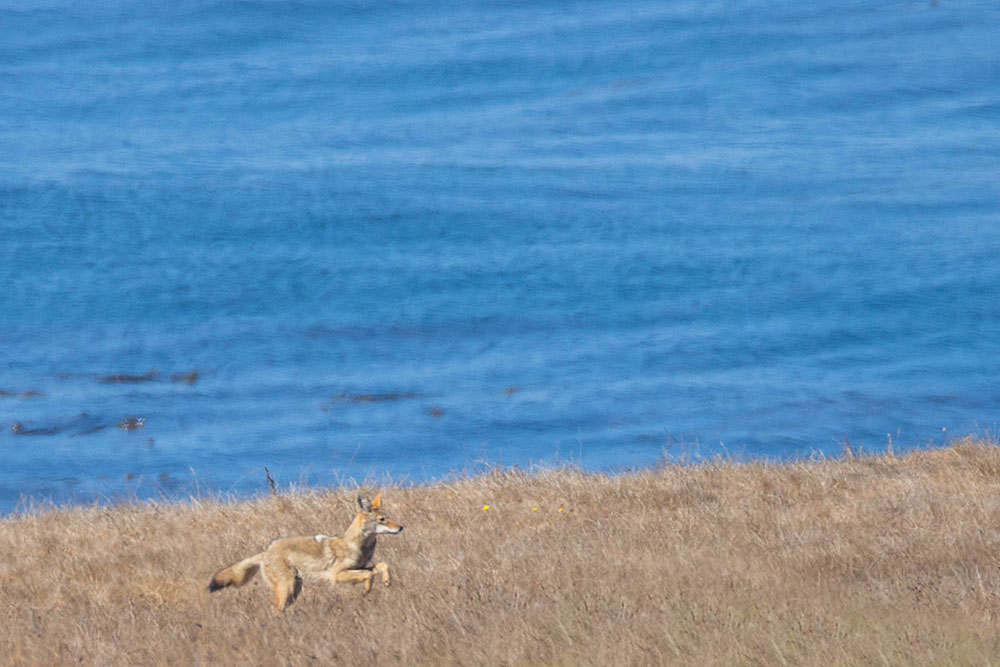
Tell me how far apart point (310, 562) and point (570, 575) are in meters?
1.18

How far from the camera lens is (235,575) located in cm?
518

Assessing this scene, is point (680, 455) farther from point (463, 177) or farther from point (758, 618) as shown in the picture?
point (463, 177)

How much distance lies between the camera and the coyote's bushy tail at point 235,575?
5.14m

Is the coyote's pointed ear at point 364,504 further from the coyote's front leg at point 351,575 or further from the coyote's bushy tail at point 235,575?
the coyote's bushy tail at point 235,575

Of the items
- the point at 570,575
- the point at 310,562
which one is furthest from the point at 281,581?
the point at 570,575

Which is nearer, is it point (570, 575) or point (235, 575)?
point (235, 575)

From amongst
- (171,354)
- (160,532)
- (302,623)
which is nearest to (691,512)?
(302,623)

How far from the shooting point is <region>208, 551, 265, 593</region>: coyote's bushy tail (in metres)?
5.14

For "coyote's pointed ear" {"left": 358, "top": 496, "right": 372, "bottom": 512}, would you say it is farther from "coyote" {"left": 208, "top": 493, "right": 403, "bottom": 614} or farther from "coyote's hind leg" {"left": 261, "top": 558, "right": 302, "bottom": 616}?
"coyote's hind leg" {"left": 261, "top": 558, "right": 302, "bottom": 616}

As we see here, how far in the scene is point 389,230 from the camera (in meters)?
14.2

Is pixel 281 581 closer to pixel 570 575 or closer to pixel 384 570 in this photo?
pixel 384 570

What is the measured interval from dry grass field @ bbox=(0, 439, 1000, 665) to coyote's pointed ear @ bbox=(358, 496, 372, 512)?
400 mm

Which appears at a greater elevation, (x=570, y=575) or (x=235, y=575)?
(x=235, y=575)

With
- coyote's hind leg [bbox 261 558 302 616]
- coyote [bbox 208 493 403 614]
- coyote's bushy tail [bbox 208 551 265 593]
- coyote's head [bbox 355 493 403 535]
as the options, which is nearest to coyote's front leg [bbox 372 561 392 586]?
coyote [bbox 208 493 403 614]
